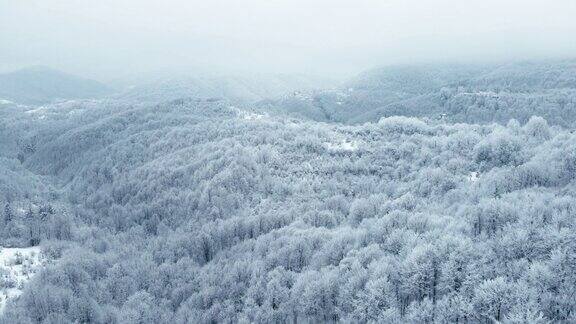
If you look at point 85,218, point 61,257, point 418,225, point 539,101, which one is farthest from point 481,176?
point 539,101

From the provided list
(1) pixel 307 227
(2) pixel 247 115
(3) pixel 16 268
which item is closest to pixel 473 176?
(1) pixel 307 227

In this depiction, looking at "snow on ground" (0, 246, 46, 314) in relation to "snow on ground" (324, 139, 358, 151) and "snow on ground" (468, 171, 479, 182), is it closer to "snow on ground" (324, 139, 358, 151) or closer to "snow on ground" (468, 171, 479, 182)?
"snow on ground" (468, 171, 479, 182)

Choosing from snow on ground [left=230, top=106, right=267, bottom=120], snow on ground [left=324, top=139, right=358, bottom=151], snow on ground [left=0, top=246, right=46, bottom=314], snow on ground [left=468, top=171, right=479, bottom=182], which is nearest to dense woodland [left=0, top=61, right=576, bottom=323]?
snow on ground [left=468, top=171, right=479, bottom=182]

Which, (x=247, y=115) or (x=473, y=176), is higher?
(x=473, y=176)

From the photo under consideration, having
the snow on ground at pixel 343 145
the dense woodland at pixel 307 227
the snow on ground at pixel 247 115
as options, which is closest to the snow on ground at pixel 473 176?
the dense woodland at pixel 307 227

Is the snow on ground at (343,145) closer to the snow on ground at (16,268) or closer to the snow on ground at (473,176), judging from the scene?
the snow on ground at (473,176)

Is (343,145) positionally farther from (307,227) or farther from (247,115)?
(247,115)
